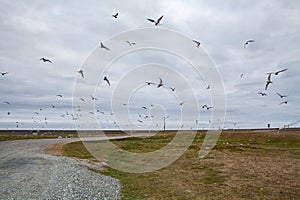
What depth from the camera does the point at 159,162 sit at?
42.0 metres

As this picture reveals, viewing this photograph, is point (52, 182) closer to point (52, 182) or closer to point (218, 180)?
point (52, 182)

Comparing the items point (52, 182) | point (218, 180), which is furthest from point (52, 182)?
A: point (218, 180)

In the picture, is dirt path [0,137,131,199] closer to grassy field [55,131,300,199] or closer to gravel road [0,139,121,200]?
gravel road [0,139,121,200]

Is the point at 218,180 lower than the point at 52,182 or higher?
higher

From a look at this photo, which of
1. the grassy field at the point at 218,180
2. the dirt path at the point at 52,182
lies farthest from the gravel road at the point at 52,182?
the grassy field at the point at 218,180

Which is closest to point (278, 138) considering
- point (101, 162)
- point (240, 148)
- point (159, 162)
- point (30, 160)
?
point (240, 148)

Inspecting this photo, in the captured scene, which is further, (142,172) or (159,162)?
(159,162)

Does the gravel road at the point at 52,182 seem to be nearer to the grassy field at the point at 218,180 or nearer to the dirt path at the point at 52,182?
the dirt path at the point at 52,182

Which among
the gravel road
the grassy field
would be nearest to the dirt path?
the gravel road

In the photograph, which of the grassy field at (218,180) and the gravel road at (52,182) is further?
the gravel road at (52,182)

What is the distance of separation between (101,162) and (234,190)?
→ 23752mm

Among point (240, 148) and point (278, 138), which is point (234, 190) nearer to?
point (240, 148)

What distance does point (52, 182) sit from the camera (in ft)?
94.8

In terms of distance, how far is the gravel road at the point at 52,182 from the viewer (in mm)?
24109
